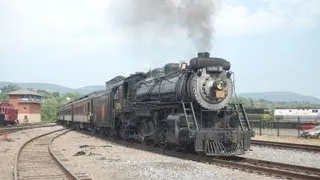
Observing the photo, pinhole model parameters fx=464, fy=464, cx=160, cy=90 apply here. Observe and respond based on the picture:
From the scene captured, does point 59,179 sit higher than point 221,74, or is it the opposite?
point 221,74

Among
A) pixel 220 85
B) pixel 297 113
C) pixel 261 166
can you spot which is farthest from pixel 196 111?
pixel 297 113

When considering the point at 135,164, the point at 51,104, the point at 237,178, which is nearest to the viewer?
the point at 237,178

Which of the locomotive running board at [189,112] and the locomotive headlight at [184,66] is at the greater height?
the locomotive headlight at [184,66]

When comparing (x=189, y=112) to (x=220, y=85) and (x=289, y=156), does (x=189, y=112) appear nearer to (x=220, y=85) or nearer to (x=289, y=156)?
(x=220, y=85)

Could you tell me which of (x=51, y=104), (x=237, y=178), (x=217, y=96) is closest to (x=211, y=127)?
(x=217, y=96)

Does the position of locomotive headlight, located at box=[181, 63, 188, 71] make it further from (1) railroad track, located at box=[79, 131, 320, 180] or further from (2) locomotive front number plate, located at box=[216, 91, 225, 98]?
(1) railroad track, located at box=[79, 131, 320, 180]

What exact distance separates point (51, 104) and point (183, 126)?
387 feet

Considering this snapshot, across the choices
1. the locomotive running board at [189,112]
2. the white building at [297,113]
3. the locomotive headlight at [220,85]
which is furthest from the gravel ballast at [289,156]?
the white building at [297,113]

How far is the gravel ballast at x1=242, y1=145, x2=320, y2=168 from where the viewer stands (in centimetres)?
1591

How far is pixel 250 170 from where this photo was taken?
1321 cm

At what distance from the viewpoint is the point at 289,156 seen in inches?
698

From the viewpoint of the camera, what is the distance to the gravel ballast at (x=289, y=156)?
1591 centimetres

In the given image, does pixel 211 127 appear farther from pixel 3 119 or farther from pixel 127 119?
pixel 3 119

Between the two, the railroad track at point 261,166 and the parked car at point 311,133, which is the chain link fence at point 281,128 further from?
the railroad track at point 261,166
